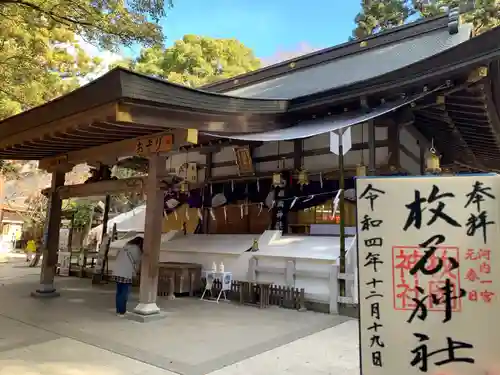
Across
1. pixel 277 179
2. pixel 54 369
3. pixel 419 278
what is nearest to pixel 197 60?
pixel 277 179

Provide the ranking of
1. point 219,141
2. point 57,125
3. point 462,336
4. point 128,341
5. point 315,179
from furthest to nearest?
point 219,141
point 315,179
point 57,125
point 128,341
point 462,336

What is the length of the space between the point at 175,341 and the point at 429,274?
3338mm

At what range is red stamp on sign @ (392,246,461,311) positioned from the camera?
7.52ft

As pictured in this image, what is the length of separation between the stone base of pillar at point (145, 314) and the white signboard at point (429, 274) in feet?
13.2

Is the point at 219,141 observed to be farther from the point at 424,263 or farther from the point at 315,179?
the point at 424,263

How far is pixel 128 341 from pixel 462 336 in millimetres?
3722

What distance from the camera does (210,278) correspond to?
7566 millimetres

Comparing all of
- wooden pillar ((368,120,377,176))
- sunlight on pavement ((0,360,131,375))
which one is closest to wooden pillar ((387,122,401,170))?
wooden pillar ((368,120,377,176))

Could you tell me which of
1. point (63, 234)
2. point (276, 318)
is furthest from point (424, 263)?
point (63, 234)

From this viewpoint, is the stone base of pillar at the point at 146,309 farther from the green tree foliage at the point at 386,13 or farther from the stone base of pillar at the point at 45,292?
the green tree foliage at the point at 386,13

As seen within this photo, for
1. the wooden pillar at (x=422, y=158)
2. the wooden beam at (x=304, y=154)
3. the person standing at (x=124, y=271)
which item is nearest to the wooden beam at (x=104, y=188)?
the person standing at (x=124, y=271)

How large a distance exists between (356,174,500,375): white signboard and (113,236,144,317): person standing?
4335mm

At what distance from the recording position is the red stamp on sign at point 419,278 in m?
2.29

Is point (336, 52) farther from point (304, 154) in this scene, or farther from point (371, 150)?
point (371, 150)
